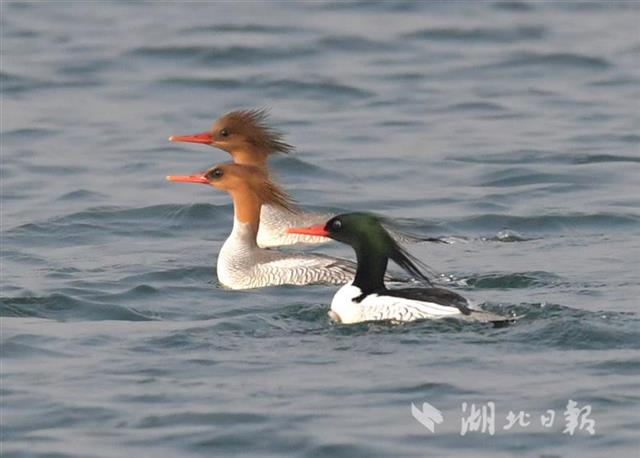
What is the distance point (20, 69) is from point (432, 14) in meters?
6.21

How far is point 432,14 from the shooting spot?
84.0 feet

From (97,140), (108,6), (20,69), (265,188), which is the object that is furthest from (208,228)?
(108,6)

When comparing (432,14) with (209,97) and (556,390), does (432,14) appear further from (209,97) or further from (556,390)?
(556,390)

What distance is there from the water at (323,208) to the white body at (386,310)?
9cm

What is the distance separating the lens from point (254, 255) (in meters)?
13.7

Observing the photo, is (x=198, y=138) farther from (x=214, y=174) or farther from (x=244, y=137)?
(x=214, y=174)

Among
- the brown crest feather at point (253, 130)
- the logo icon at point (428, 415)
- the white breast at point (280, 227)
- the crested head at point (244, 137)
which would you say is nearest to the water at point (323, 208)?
the logo icon at point (428, 415)

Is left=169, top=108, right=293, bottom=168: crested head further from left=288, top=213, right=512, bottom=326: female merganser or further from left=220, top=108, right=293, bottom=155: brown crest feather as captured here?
left=288, top=213, right=512, bottom=326: female merganser

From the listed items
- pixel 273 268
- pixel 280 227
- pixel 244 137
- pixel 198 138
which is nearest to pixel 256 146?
pixel 244 137

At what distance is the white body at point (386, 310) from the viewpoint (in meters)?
10.8

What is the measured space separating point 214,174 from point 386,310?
3.24 metres

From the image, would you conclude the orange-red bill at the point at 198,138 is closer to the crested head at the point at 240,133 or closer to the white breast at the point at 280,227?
the crested head at the point at 240,133

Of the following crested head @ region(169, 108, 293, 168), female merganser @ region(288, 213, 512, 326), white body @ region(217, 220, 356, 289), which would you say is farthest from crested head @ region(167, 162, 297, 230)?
female merganser @ region(288, 213, 512, 326)

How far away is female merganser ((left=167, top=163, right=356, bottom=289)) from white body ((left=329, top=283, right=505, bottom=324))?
5.56 feet
